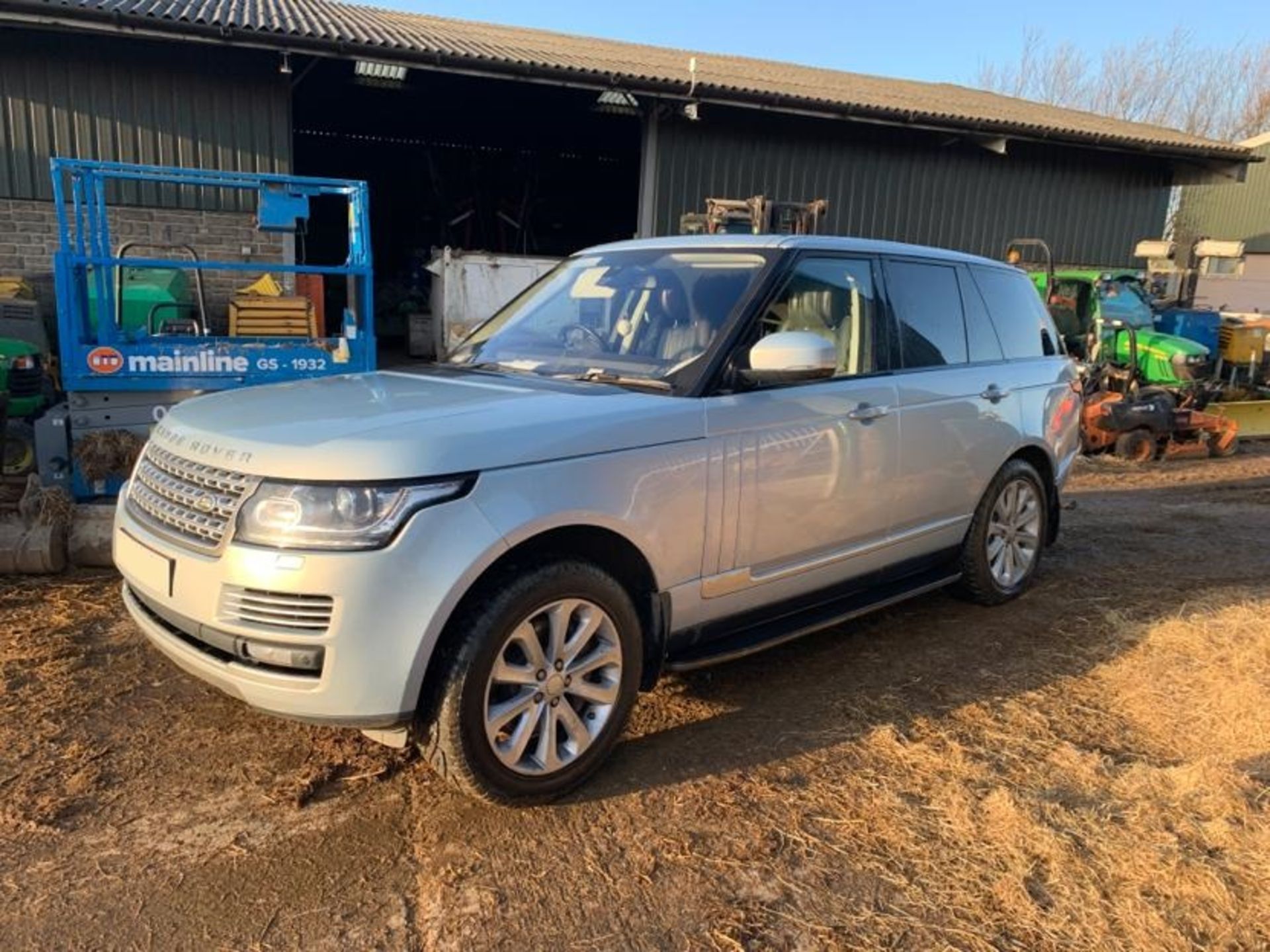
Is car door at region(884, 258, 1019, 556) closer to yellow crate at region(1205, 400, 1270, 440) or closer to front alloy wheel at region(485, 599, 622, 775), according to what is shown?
front alloy wheel at region(485, 599, 622, 775)

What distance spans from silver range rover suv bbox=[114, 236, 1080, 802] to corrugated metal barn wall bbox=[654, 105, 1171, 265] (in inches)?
423

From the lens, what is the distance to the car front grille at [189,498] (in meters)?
2.81

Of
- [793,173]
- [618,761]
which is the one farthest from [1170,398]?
[618,761]

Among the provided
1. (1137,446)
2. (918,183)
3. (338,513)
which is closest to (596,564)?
(338,513)

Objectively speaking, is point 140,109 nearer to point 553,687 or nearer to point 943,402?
point 943,402

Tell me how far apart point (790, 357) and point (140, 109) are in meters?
11.4

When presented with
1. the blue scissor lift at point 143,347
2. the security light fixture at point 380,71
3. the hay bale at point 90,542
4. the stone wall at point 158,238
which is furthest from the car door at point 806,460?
the stone wall at point 158,238

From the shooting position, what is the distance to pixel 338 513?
266 centimetres

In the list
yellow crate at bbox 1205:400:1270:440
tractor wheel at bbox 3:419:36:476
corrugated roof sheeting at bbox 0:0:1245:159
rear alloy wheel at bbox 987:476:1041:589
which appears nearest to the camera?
rear alloy wheel at bbox 987:476:1041:589

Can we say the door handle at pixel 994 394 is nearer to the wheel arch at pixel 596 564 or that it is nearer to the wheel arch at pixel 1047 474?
the wheel arch at pixel 1047 474

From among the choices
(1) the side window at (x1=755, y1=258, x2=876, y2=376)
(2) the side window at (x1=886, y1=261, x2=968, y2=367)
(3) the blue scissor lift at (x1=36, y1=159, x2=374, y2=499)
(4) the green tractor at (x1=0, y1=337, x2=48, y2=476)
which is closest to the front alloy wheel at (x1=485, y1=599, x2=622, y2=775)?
(1) the side window at (x1=755, y1=258, x2=876, y2=376)

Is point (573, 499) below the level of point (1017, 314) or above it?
below

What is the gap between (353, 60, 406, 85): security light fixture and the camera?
12.6 metres

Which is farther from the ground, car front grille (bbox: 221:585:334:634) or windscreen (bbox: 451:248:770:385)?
windscreen (bbox: 451:248:770:385)
